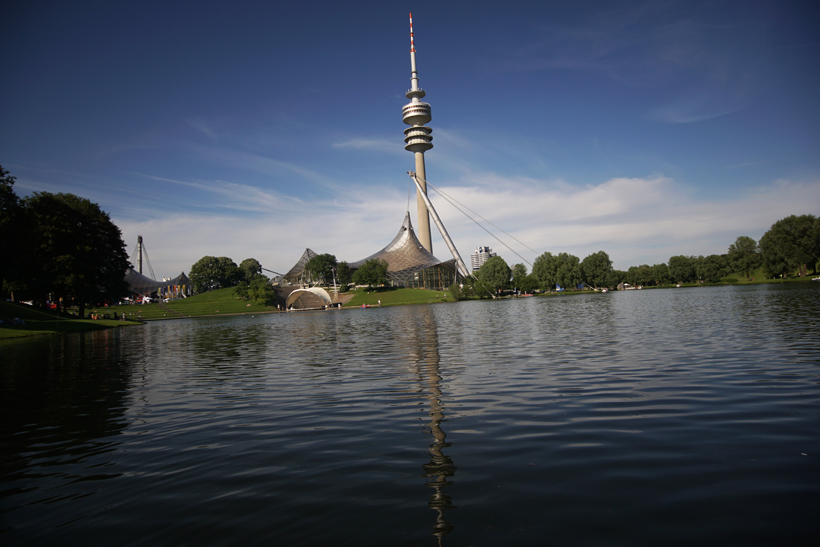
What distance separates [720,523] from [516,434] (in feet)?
9.04

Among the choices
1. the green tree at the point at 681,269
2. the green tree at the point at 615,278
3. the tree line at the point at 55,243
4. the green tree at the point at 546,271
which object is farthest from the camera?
the green tree at the point at 681,269

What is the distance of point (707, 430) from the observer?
596cm

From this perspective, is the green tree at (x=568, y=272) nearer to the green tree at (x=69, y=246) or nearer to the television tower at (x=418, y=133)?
the television tower at (x=418, y=133)

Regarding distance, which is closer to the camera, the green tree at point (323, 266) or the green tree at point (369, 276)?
the green tree at point (369, 276)

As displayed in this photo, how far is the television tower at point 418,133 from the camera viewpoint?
14238cm

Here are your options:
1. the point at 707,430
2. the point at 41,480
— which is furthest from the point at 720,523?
the point at 41,480

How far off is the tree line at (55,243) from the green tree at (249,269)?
102576 mm

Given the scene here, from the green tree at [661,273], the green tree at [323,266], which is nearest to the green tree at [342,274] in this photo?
the green tree at [323,266]

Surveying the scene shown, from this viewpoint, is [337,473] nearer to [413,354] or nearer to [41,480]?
[41,480]

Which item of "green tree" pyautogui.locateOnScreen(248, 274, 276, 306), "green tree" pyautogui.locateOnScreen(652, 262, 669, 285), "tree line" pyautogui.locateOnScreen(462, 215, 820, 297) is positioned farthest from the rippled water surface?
"green tree" pyautogui.locateOnScreen(652, 262, 669, 285)

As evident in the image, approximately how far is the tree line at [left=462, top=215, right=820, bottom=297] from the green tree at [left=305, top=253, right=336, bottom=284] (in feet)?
128

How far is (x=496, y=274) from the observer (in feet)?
326

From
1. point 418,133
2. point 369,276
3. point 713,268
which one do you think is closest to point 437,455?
point 369,276

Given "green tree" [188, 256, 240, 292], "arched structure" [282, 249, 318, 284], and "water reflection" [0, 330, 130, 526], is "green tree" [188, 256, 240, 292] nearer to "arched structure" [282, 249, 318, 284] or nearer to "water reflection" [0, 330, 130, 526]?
"arched structure" [282, 249, 318, 284]
